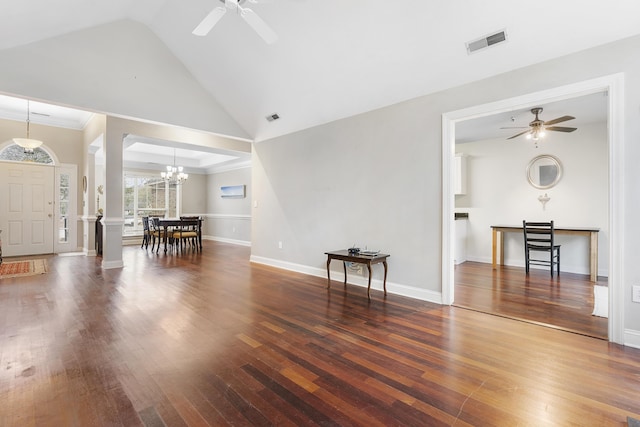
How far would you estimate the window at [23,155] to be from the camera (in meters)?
6.38

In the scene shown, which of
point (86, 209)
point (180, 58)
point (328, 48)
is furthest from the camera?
point (86, 209)

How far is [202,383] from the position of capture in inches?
71.7

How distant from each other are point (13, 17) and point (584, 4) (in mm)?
5110

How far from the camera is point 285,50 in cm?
373

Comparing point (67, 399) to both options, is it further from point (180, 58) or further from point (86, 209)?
point (86, 209)

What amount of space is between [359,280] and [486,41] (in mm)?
3073

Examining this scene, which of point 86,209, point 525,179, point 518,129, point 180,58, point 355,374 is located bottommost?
point 355,374

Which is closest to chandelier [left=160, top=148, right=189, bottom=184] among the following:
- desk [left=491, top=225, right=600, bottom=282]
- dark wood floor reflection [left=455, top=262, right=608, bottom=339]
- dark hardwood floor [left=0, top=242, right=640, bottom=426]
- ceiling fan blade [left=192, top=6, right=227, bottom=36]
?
dark hardwood floor [left=0, top=242, right=640, bottom=426]

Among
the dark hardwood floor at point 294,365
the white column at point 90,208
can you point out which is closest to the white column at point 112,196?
the dark hardwood floor at point 294,365

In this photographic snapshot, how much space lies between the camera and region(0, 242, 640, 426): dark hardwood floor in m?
1.55

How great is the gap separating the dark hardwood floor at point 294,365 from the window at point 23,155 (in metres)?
4.55

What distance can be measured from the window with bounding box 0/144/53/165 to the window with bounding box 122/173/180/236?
2543 millimetres

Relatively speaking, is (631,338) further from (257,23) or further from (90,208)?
(90,208)

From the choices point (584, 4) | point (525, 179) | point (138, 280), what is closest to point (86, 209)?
point (138, 280)
